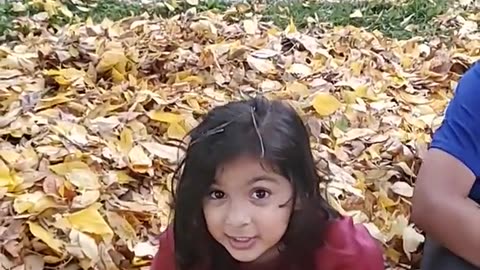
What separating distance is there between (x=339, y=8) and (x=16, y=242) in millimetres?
2581

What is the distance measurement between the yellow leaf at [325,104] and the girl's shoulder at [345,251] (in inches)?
45.2

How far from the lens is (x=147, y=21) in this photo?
3.88m

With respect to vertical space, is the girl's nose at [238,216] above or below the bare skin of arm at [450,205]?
above

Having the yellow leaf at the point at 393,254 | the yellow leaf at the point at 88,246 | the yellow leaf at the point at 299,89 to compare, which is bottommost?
the yellow leaf at the point at 299,89

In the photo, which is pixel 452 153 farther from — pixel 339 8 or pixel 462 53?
pixel 339 8

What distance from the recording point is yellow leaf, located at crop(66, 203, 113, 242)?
7.08ft

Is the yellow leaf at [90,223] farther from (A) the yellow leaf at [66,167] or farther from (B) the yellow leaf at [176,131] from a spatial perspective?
(B) the yellow leaf at [176,131]

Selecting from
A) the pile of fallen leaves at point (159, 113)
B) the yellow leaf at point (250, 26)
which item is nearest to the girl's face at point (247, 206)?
the pile of fallen leaves at point (159, 113)

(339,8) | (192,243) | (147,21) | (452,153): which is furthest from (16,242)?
(339,8)

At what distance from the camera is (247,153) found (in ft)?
5.15

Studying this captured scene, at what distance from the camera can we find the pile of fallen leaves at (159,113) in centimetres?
221

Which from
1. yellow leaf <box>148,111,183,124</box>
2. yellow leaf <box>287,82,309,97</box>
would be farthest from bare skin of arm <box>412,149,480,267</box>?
yellow leaf <box>287,82,309,97</box>

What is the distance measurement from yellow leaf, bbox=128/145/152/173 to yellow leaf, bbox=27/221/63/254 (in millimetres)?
347

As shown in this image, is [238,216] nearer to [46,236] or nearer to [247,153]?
[247,153]
